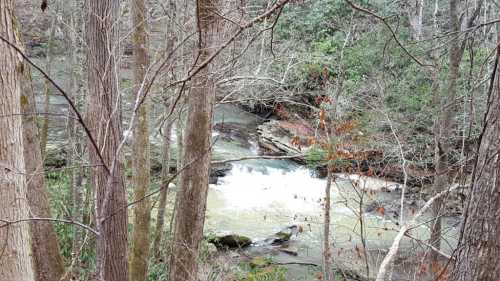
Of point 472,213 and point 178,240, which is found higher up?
point 472,213

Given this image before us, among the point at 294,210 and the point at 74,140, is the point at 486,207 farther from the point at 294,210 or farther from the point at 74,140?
the point at 294,210

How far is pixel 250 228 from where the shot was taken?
11.1m

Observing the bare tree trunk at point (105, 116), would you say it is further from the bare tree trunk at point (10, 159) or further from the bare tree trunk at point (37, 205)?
the bare tree trunk at point (10, 159)

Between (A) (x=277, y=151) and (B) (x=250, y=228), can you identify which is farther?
(A) (x=277, y=151)

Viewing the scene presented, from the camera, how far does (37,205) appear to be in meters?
5.58

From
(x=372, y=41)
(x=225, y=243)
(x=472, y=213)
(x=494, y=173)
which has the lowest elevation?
(x=225, y=243)

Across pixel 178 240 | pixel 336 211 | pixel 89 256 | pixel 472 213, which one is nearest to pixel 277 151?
pixel 336 211

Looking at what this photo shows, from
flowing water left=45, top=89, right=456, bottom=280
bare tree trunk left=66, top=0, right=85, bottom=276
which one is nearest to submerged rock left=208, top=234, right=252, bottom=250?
flowing water left=45, top=89, right=456, bottom=280

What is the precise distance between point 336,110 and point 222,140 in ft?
26.4

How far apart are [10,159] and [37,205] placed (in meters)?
2.96

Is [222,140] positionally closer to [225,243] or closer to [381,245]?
[225,243]

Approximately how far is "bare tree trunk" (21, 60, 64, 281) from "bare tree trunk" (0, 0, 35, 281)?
2455 millimetres

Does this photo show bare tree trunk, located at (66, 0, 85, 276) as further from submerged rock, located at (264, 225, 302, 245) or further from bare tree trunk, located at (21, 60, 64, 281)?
submerged rock, located at (264, 225, 302, 245)

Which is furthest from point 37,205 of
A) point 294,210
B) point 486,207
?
point 294,210
